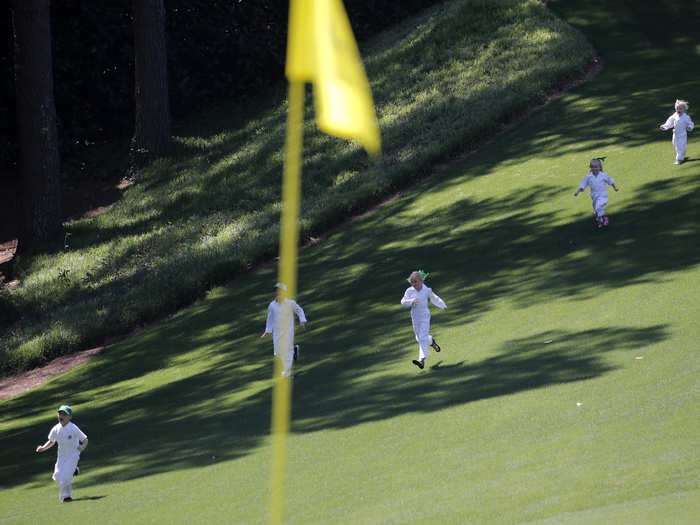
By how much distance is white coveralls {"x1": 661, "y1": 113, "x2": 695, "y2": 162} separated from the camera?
67.6 ft

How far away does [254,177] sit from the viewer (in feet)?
101

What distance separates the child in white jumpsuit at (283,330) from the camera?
15.2 m

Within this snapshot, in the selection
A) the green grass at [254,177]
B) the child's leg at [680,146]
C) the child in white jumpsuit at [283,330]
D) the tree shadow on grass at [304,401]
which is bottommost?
the tree shadow on grass at [304,401]

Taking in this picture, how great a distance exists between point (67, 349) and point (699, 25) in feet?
77.7

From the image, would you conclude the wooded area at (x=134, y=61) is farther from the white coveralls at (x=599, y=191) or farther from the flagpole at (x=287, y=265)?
the white coveralls at (x=599, y=191)

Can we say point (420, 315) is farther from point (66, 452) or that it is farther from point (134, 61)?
point (134, 61)

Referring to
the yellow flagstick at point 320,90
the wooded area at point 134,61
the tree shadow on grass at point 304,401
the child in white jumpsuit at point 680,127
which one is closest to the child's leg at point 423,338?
the tree shadow on grass at point 304,401

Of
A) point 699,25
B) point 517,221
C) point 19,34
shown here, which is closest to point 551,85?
point 699,25

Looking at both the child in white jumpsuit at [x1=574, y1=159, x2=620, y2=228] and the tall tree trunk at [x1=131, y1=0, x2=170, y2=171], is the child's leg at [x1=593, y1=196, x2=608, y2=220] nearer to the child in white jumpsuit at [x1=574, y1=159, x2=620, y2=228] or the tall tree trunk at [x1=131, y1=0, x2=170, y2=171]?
the child in white jumpsuit at [x1=574, y1=159, x2=620, y2=228]

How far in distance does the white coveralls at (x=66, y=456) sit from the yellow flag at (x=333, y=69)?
1885cm

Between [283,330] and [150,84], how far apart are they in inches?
825

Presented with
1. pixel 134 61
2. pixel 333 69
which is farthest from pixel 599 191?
pixel 134 61

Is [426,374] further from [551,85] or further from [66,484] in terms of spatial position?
[551,85]

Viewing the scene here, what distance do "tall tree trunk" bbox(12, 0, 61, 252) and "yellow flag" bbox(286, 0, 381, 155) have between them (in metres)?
9.06
